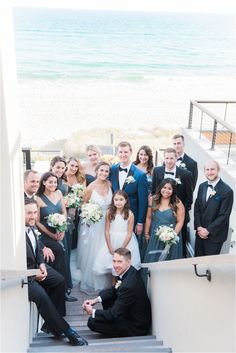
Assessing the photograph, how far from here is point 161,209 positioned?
16.2 feet

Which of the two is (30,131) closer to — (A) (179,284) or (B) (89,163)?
(B) (89,163)

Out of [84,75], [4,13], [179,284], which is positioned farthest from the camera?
[84,75]

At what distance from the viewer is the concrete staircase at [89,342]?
3.67 m

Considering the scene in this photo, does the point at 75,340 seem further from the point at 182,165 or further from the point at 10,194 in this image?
the point at 182,165

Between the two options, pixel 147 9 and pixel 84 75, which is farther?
pixel 147 9

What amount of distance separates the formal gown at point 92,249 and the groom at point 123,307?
76cm

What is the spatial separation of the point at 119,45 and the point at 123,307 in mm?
47633

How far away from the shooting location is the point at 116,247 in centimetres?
520

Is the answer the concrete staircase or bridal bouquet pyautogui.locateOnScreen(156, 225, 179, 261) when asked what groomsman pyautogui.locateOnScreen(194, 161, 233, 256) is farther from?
the concrete staircase

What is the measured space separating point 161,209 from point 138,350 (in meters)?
1.73

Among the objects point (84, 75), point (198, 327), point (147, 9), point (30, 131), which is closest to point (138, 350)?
point (198, 327)

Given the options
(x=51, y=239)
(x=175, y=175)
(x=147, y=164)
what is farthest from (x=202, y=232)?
(x=51, y=239)

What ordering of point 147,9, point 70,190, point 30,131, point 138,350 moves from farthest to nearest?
point 147,9 < point 30,131 < point 70,190 < point 138,350

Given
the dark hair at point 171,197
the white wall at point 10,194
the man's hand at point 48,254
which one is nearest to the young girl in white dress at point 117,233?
the dark hair at point 171,197
